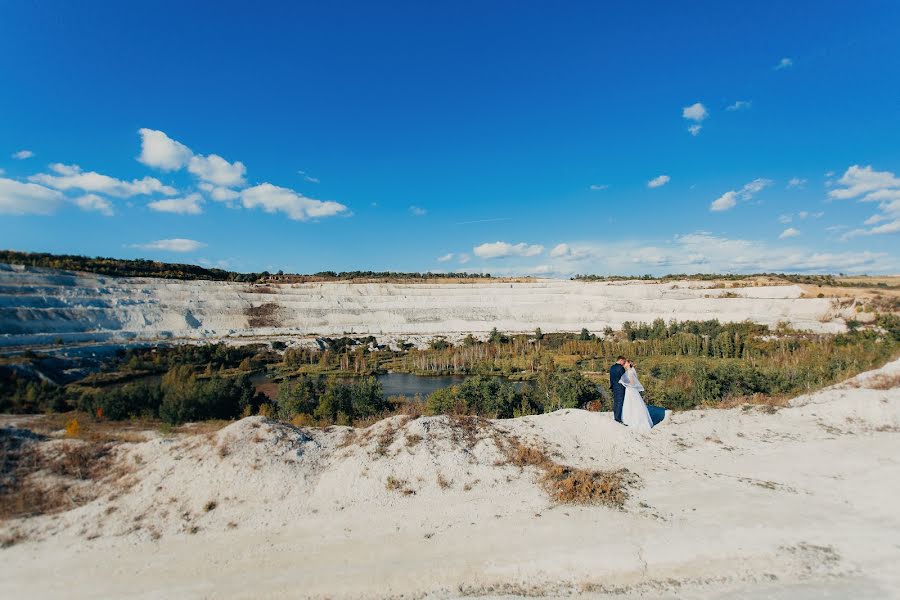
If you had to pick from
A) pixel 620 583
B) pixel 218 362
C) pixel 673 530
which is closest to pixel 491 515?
pixel 620 583

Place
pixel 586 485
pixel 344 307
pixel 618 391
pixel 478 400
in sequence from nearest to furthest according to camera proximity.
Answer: pixel 586 485 → pixel 618 391 → pixel 478 400 → pixel 344 307

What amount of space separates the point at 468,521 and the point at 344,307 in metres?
59.3

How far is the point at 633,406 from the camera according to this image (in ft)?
37.5

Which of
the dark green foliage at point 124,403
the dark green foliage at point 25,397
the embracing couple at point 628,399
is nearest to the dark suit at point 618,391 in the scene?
the embracing couple at point 628,399

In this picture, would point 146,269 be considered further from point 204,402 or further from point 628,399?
point 628,399

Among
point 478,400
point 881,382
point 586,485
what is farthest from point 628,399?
point 881,382

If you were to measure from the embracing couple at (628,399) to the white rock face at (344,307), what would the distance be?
46.1m

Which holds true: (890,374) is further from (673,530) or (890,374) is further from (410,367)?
(410,367)

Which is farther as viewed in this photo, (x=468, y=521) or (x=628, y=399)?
(x=628, y=399)

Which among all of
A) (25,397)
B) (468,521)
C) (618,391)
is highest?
(618,391)

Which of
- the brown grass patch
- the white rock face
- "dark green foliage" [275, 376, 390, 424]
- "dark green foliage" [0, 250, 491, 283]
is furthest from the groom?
"dark green foliage" [0, 250, 491, 283]

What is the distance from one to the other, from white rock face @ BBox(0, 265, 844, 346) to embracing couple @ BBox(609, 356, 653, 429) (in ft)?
151

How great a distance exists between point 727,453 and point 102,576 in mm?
11618

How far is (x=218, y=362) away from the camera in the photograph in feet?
138
